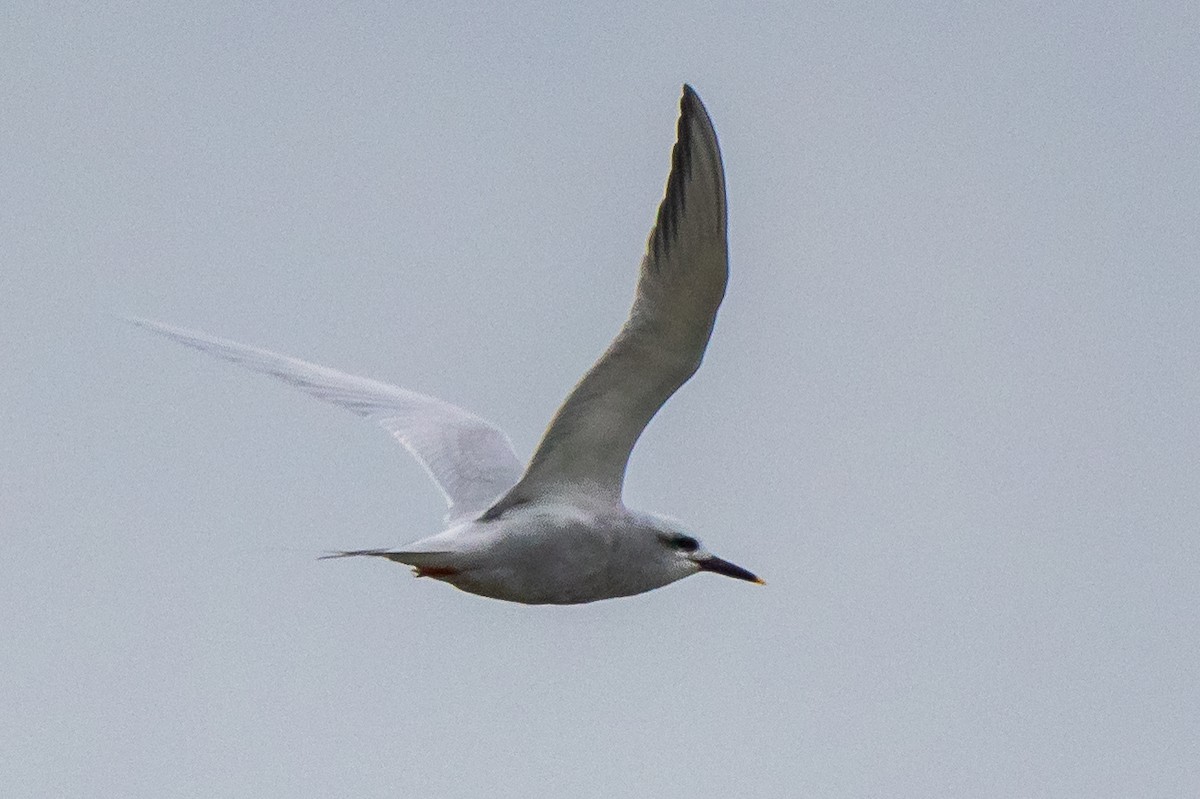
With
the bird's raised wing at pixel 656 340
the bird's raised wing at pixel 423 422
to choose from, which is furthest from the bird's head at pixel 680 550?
the bird's raised wing at pixel 423 422

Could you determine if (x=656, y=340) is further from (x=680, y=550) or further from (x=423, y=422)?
(x=423, y=422)

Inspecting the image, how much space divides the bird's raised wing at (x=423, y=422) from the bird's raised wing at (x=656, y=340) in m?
0.84

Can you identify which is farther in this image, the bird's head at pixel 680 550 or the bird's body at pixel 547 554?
the bird's head at pixel 680 550

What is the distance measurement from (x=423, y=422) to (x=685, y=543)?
2358 mm

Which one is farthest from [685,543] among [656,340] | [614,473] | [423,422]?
[423,422]

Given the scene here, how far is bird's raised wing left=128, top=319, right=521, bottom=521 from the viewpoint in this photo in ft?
38.3

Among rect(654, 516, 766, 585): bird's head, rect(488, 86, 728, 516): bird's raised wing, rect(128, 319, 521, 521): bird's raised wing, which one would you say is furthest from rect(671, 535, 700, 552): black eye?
rect(128, 319, 521, 521): bird's raised wing

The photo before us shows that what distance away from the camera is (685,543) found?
10828 millimetres

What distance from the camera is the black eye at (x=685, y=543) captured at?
Result: 424 inches

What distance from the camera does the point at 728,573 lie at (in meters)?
11.3

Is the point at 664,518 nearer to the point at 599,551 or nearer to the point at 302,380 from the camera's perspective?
the point at 599,551

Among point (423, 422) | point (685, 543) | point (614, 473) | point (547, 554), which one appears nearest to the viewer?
point (547, 554)

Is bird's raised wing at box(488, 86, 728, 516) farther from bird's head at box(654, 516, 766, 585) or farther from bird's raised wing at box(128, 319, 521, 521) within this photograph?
bird's raised wing at box(128, 319, 521, 521)

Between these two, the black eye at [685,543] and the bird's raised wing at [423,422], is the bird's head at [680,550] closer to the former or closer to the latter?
the black eye at [685,543]
